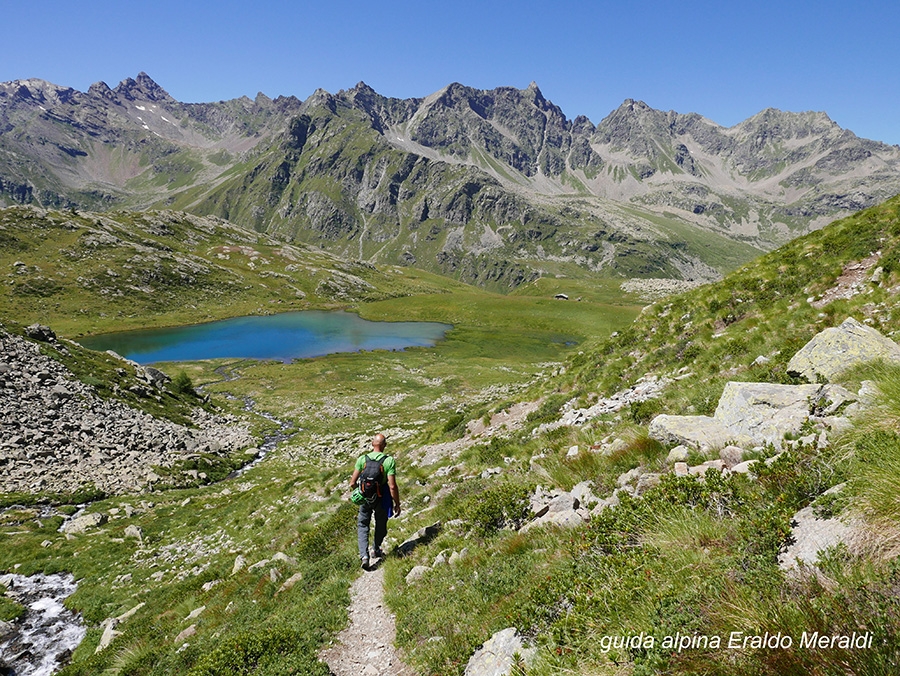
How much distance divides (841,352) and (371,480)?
12126mm

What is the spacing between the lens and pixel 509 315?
162m

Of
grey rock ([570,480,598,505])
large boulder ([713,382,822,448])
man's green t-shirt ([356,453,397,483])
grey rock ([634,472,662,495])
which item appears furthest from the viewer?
man's green t-shirt ([356,453,397,483])

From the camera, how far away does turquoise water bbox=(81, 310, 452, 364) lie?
105250 millimetres

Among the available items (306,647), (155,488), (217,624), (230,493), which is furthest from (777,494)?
(155,488)

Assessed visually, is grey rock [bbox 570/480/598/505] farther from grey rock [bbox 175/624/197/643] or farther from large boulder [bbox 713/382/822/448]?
grey rock [bbox 175/624/197/643]

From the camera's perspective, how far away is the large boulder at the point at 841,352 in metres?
9.13

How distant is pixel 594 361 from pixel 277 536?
62.7 feet

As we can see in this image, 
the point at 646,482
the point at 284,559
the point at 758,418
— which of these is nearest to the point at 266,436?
the point at 284,559

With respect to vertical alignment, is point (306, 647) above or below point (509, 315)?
below

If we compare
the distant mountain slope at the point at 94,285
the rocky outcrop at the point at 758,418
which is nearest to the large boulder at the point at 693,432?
the rocky outcrop at the point at 758,418

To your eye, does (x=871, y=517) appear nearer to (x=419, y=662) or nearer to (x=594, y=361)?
(x=419, y=662)

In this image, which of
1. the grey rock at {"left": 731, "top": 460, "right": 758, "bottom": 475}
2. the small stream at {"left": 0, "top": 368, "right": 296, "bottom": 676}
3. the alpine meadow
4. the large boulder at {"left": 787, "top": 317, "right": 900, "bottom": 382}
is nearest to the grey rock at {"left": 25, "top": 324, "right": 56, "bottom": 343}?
the alpine meadow

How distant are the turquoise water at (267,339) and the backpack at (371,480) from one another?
313 feet

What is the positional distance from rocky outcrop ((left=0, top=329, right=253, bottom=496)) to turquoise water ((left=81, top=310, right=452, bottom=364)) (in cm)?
6234
